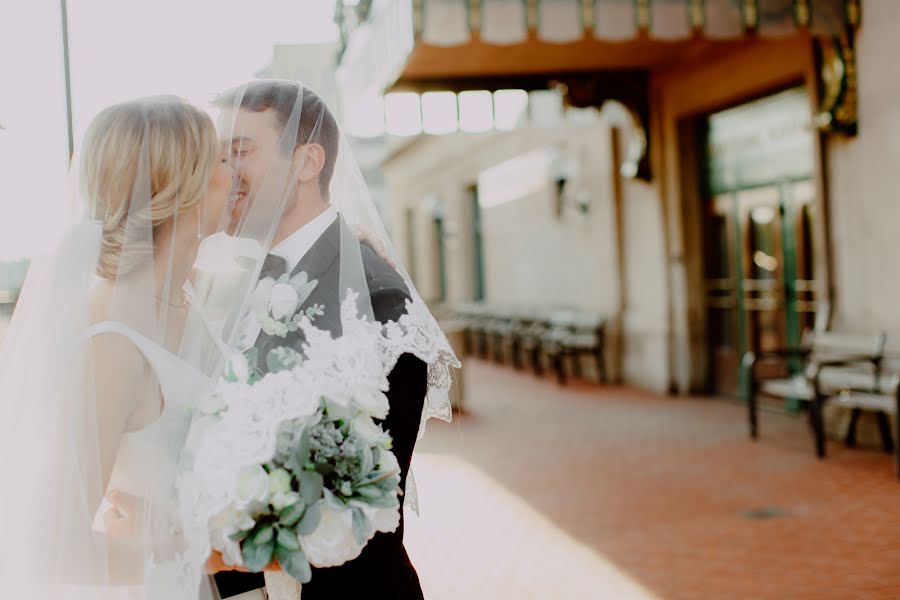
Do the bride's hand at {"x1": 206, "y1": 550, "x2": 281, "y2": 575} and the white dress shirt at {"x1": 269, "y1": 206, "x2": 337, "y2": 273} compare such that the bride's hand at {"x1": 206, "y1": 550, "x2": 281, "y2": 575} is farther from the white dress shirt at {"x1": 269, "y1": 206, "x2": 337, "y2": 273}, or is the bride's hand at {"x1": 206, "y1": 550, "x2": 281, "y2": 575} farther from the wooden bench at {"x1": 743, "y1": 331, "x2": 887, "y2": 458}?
the wooden bench at {"x1": 743, "y1": 331, "x2": 887, "y2": 458}

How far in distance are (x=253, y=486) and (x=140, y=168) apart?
71cm

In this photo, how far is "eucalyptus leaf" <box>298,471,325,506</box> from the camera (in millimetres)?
1846

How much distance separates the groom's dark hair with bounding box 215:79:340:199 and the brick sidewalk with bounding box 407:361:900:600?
3.19 metres

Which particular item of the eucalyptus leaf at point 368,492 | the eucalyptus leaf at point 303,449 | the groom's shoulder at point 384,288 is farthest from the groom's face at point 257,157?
the eucalyptus leaf at point 368,492

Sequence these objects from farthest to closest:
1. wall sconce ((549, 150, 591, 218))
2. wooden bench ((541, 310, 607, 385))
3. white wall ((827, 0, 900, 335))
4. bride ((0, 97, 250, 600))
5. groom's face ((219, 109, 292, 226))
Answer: wall sconce ((549, 150, 591, 218)) → wooden bench ((541, 310, 607, 385)) → white wall ((827, 0, 900, 335)) → groom's face ((219, 109, 292, 226)) → bride ((0, 97, 250, 600))

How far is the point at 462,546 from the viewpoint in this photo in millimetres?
5867

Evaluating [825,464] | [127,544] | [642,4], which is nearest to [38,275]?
[127,544]

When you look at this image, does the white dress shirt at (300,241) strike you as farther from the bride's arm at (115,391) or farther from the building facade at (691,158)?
the building facade at (691,158)

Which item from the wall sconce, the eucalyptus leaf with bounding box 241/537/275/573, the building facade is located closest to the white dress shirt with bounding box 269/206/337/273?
the eucalyptus leaf with bounding box 241/537/275/573

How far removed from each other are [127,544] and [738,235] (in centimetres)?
1005

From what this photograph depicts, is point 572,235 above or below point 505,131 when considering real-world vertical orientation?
below

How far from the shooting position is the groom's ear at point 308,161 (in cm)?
226

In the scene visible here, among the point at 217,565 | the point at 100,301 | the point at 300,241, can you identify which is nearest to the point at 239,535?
the point at 217,565

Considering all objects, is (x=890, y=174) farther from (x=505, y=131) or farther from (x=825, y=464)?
(x=505, y=131)
